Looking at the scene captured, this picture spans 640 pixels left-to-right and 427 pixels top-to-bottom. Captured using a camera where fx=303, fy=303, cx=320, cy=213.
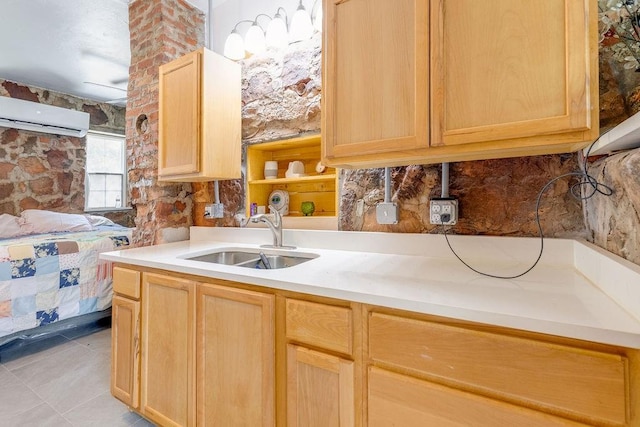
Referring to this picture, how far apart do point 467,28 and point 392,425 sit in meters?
1.26

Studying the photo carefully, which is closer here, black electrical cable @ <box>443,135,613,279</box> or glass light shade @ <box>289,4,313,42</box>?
black electrical cable @ <box>443,135,613,279</box>

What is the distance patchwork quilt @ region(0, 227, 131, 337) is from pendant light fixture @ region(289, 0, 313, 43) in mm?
2540

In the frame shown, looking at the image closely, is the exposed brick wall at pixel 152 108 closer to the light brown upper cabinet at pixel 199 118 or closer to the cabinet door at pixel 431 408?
the light brown upper cabinet at pixel 199 118

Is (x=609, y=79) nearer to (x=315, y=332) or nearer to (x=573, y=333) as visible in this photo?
(x=573, y=333)

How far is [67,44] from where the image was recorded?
299 cm

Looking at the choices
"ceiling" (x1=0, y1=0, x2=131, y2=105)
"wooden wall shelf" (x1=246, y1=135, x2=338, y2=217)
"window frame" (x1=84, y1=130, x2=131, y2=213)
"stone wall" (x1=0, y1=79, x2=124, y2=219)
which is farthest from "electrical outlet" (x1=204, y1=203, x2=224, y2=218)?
"stone wall" (x1=0, y1=79, x2=124, y2=219)

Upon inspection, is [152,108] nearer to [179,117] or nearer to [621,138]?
[179,117]

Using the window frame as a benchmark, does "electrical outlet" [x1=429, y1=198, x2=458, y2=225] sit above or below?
below

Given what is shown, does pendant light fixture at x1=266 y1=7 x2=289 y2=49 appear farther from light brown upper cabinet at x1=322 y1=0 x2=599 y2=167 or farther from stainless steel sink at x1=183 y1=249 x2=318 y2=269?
stainless steel sink at x1=183 y1=249 x2=318 y2=269

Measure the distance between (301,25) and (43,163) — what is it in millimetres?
4191

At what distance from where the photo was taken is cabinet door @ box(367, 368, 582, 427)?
0.73 m

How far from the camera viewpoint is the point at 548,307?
0.77m

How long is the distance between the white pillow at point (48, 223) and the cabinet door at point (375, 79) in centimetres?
359

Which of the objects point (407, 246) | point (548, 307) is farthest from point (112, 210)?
point (548, 307)
